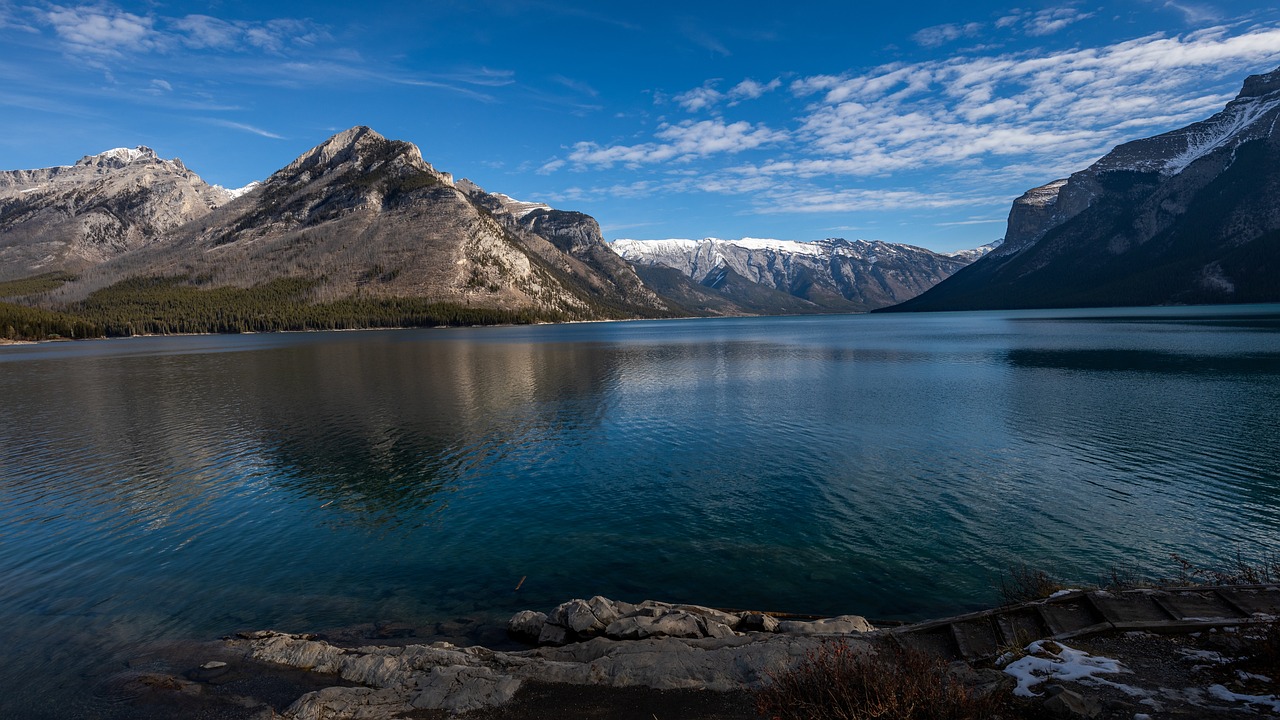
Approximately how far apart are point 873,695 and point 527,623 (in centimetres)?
1312

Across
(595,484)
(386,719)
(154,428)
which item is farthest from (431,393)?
(386,719)

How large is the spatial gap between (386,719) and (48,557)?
→ 26.0 meters

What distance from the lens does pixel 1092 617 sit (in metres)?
15.1

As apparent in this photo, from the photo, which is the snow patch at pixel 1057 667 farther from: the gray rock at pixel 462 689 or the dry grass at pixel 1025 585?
the gray rock at pixel 462 689

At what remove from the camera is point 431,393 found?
254 feet

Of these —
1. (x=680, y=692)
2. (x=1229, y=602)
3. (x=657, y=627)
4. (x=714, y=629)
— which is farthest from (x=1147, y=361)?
(x=680, y=692)

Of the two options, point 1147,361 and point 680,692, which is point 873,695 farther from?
point 1147,361

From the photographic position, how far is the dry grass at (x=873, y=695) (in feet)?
33.5

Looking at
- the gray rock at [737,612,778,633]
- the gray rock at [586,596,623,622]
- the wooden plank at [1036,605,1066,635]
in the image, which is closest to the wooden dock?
the wooden plank at [1036,605,1066,635]

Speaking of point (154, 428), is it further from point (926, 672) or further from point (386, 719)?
point (926, 672)

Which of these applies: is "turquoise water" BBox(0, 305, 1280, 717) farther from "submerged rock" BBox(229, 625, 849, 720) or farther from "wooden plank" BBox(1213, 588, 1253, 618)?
"wooden plank" BBox(1213, 588, 1253, 618)

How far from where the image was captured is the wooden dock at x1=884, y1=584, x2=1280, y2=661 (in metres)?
13.8

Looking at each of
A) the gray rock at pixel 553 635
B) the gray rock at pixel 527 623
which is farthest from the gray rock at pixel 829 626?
the gray rock at pixel 527 623

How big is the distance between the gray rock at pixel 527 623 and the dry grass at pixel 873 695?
1027 centimetres
